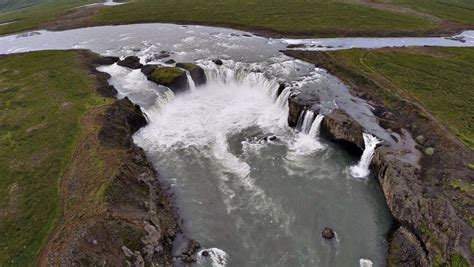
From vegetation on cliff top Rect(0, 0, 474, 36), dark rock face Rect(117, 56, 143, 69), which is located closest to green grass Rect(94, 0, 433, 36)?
vegetation on cliff top Rect(0, 0, 474, 36)

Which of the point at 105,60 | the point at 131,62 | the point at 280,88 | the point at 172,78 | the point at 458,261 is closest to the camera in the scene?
the point at 458,261

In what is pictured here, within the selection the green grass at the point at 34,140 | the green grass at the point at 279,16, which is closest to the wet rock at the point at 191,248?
the green grass at the point at 34,140

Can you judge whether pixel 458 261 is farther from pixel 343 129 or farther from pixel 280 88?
pixel 280 88

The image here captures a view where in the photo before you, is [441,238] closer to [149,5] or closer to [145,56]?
[145,56]

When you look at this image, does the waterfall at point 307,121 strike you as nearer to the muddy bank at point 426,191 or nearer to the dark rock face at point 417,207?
the muddy bank at point 426,191

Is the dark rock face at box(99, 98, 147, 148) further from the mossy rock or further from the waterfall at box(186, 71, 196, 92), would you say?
the waterfall at box(186, 71, 196, 92)

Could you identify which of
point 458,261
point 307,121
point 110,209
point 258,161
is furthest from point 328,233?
point 110,209
